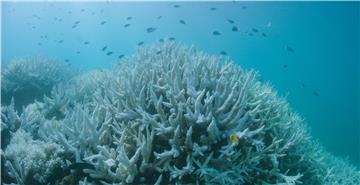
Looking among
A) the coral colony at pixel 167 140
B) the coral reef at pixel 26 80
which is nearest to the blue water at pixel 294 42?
the coral reef at pixel 26 80

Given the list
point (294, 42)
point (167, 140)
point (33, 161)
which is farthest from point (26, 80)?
point (294, 42)

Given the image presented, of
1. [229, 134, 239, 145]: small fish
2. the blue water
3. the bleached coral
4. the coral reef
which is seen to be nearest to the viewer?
[229, 134, 239, 145]: small fish

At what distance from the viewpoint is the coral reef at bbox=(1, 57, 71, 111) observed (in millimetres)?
9125

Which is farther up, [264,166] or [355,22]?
[355,22]

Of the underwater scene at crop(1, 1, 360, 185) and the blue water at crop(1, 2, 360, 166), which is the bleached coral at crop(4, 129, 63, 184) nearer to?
the underwater scene at crop(1, 1, 360, 185)

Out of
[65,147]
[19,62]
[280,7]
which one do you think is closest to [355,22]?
[280,7]

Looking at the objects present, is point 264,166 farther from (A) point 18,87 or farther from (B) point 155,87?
(A) point 18,87

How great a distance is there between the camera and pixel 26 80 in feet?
30.7

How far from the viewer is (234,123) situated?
4.62 m

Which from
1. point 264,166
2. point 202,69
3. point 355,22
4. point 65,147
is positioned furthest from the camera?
point 355,22

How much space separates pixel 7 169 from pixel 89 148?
105cm

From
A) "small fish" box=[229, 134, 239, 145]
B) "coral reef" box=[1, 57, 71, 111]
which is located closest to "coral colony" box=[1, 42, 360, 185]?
"small fish" box=[229, 134, 239, 145]

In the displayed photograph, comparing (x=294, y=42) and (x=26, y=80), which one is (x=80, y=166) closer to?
(x=26, y=80)

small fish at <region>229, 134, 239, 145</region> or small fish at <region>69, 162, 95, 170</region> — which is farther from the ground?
small fish at <region>229, 134, 239, 145</region>
